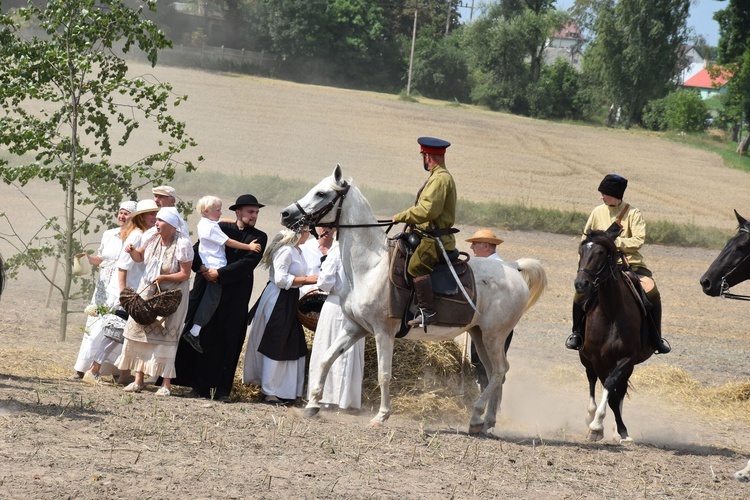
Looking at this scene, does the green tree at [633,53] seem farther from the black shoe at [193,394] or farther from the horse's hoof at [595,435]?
the black shoe at [193,394]

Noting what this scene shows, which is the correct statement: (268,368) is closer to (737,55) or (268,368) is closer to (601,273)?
(601,273)

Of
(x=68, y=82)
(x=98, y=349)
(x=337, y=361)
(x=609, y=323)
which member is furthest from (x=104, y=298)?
(x=609, y=323)

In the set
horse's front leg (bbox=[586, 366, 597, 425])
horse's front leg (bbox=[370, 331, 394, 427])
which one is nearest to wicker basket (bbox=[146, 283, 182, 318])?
horse's front leg (bbox=[370, 331, 394, 427])

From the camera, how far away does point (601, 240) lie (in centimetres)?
984

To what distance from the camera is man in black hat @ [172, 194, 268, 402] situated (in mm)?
10273

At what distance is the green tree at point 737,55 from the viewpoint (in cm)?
5541

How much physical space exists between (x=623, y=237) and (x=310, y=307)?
3638 millimetres

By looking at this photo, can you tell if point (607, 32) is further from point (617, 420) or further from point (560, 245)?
point (617, 420)

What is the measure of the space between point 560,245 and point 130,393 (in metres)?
18.6

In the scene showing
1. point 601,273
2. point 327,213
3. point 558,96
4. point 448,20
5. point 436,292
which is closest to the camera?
point 436,292

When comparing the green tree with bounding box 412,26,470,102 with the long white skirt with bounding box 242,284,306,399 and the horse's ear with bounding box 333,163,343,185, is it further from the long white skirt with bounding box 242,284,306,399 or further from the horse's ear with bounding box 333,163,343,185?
the horse's ear with bounding box 333,163,343,185

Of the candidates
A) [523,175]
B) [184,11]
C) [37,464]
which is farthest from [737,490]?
[184,11]

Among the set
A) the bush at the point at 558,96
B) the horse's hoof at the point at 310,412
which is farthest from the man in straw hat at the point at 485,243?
the bush at the point at 558,96

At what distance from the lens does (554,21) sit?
240 ft
